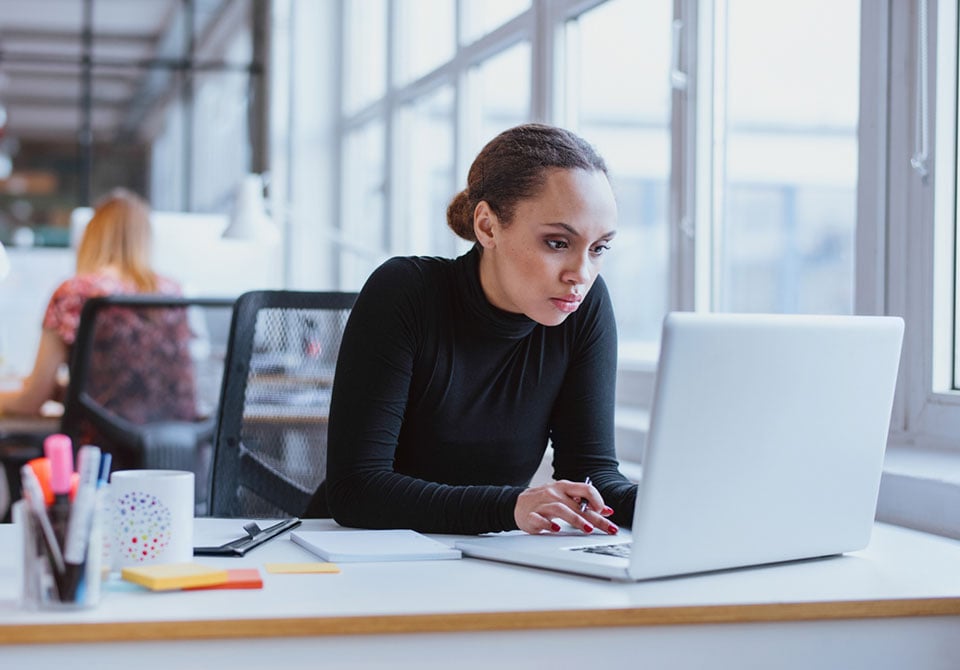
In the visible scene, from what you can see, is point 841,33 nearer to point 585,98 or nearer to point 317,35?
point 585,98

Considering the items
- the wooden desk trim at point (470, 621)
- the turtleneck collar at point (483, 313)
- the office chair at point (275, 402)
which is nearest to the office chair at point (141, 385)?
the office chair at point (275, 402)

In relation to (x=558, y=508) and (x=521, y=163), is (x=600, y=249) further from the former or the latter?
(x=558, y=508)

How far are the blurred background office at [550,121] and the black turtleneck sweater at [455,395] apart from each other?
28 cm

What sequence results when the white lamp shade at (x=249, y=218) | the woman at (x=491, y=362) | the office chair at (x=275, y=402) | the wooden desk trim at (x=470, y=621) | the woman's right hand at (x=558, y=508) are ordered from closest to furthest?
the wooden desk trim at (x=470, y=621), the woman's right hand at (x=558, y=508), the woman at (x=491, y=362), the office chair at (x=275, y=402), the white lamp shade at (x=249, y=218)

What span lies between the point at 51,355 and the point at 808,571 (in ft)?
7.99

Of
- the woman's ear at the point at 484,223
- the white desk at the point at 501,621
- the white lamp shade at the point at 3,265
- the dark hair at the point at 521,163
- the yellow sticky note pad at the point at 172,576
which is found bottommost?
the white desk at the point at 501,621

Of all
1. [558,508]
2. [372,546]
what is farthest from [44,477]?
[558,508]

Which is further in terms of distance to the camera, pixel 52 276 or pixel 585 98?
pixel 52 276

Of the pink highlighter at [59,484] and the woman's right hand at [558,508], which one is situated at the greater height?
the pink highlighter at [59,484]

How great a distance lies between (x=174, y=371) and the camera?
3.00 meters

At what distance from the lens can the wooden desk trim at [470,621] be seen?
99 cm

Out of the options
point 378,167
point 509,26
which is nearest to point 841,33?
point 509,26

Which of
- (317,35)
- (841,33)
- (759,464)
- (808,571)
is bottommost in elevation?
(808,571)

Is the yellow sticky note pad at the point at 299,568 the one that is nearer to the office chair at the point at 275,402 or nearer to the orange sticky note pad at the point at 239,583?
the orange sticky note pad at the point at 239,583
